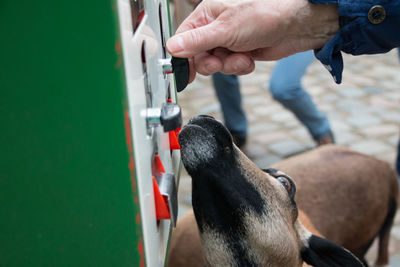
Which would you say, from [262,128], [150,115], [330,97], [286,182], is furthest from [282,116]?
[150,115]

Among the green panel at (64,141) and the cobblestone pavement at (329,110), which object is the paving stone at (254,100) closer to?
the cobblestone pavement at (329,110)

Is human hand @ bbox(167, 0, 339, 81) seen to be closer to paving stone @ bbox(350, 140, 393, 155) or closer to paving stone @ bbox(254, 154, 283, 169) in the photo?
paving stone @ bbox(254, 154, 283, 169)

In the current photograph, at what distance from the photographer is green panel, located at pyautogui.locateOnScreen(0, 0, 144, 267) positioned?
31.0 inches

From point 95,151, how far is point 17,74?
0.20 m

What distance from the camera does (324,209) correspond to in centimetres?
252

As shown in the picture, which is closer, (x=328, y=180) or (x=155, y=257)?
(x=155, y=257)

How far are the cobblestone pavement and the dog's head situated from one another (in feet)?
6.99

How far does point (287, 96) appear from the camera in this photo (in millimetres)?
3793

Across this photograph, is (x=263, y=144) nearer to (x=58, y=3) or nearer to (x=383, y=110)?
(x=383, y=110)

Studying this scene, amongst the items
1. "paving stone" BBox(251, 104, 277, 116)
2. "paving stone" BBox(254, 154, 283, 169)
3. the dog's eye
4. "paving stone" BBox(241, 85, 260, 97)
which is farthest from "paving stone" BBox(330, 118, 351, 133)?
the dog's eye

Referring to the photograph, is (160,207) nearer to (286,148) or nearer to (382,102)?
(286,148)

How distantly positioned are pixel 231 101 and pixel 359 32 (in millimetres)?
2877

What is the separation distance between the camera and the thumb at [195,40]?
4.16ft

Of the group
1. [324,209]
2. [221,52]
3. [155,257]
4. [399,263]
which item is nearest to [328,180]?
[324,209]
